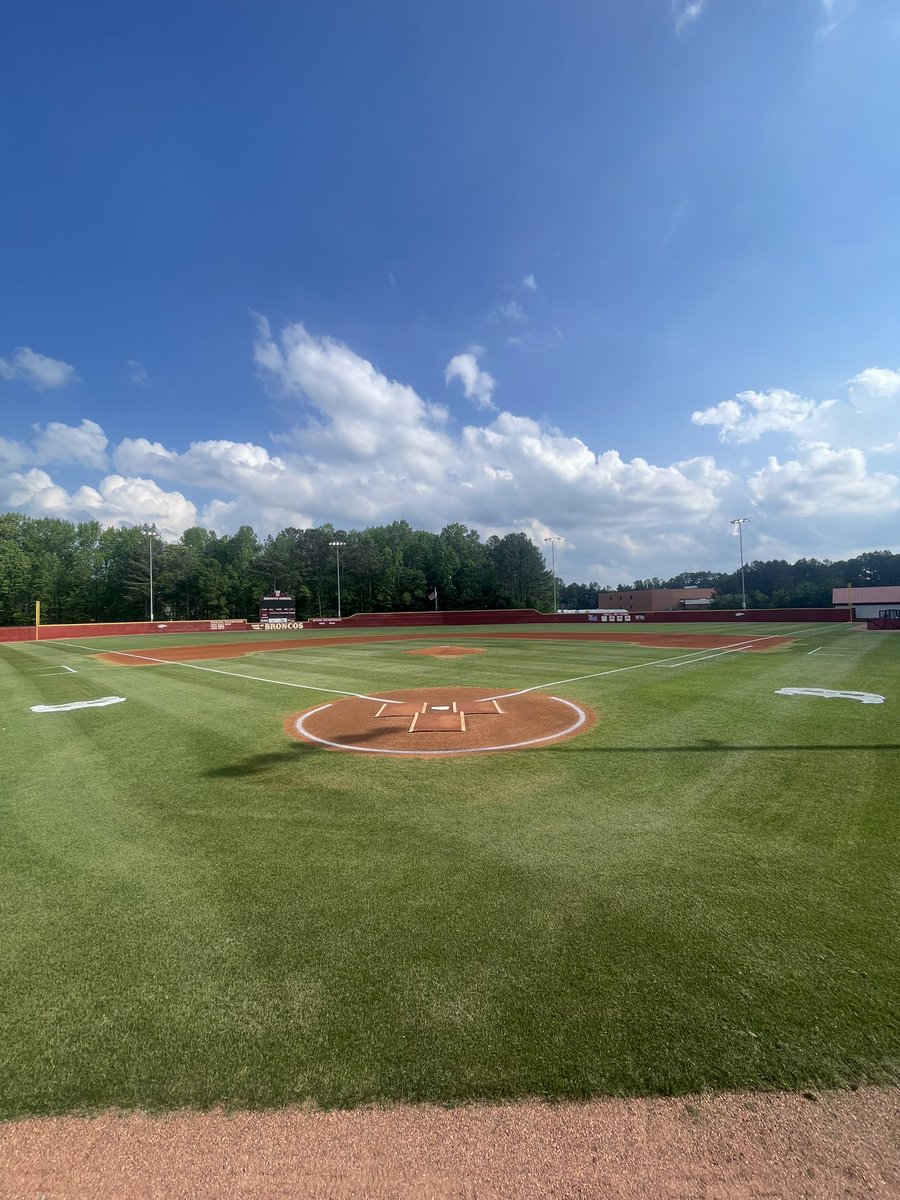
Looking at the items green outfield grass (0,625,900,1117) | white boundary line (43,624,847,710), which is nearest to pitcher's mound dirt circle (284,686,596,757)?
white boundary line (43,624,847,710)

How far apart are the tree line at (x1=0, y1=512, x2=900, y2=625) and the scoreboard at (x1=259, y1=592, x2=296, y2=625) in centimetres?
2565

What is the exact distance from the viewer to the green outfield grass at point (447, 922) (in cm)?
268

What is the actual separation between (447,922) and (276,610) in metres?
54.3

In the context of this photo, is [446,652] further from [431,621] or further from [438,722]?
[431,621]

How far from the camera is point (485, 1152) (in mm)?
2285

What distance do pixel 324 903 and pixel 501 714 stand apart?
285 inches

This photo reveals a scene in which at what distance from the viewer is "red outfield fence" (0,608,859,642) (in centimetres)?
4675

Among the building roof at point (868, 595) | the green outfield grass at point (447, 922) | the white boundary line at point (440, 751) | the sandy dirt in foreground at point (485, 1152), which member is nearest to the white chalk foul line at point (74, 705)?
the green outfield grass at point (447, 922)

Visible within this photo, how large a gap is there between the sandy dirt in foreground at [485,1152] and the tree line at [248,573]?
7818 cm

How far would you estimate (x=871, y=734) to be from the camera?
28.5ft

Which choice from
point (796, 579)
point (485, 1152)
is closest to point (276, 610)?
point (485, 1152)

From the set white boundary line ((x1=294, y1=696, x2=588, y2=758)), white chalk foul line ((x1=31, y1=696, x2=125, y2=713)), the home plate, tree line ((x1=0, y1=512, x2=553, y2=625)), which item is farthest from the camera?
tree line ((x1=0, y1=512, x2=553, y2=625))

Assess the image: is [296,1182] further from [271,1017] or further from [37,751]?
[37,751]

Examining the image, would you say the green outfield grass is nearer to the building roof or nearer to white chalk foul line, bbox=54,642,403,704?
white chalk foul line, bbox=54,642,403,704
